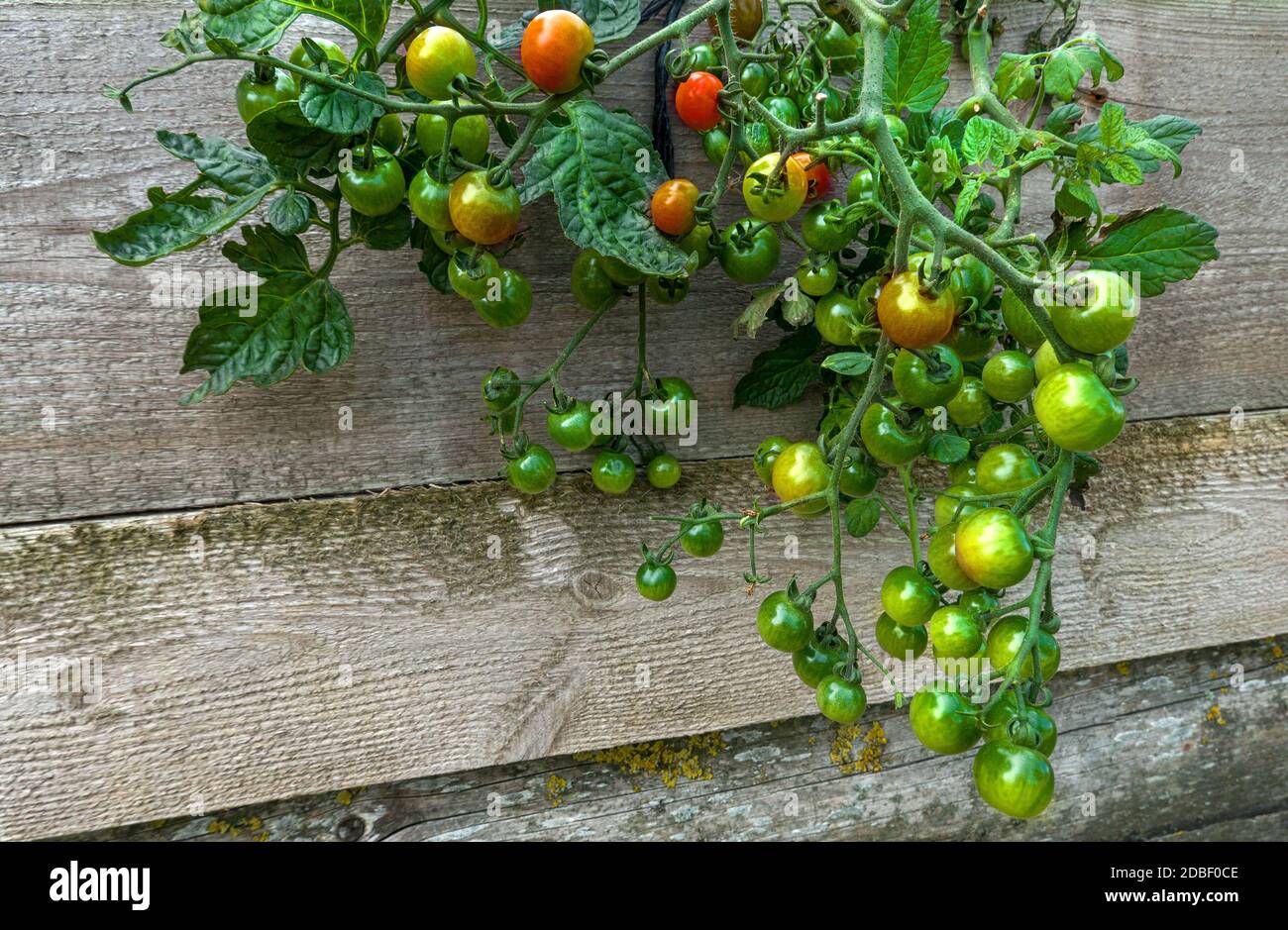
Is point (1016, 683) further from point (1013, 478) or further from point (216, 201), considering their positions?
point (216, 201)

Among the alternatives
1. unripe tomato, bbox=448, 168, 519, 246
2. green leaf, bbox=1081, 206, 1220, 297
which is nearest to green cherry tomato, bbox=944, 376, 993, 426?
green leaf, bbox=1081, 206, 1220, 297

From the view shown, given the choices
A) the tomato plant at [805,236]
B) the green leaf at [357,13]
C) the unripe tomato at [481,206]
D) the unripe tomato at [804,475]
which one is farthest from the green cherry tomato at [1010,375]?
the green leaf at [357,13]

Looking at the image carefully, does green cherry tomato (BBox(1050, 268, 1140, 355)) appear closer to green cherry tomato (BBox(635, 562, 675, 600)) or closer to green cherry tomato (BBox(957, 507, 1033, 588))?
green cherry tomato (BBox(957, 507, 1033, 588))

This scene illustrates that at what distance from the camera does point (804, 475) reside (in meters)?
0.61

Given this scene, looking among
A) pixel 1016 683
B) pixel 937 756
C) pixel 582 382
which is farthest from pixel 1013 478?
pixel 937 756

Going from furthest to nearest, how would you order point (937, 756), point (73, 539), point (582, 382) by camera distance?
point (937, 756) → point (582, 382) → point (73, 539)

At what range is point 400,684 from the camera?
30.2 inches

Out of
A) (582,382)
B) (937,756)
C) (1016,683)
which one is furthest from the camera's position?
(937,756)

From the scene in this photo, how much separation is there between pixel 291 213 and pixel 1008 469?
0.51 metres

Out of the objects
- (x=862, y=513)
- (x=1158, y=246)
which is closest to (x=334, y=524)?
(x=862, y=513)

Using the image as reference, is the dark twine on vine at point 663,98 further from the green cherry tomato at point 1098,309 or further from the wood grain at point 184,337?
the green cherry tomato at point 1098,309

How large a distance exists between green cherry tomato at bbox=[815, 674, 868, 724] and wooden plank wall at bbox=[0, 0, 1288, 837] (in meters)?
0.25

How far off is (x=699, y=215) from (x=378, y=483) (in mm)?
369

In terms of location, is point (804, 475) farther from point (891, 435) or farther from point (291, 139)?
point (291, 139)
